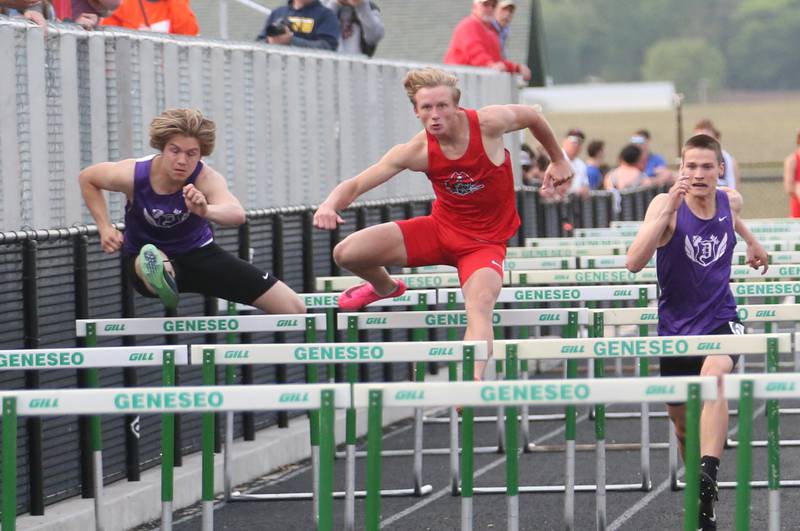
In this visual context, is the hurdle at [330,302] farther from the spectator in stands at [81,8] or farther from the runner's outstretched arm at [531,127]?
the spectator in stands at [81,8]

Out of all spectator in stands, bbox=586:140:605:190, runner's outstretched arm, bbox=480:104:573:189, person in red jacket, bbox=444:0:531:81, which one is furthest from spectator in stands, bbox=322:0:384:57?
spectator in stands, bbox=586:140:605:190

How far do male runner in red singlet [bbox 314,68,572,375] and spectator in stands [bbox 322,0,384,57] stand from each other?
21.1ft

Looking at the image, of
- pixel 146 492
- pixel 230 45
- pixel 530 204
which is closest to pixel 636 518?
pixel 146 492

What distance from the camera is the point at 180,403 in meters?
6.27

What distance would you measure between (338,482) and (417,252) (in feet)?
6.86

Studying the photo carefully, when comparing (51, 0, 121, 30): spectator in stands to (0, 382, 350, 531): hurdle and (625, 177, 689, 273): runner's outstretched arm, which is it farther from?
(0, 382, 350, 531): hurdle

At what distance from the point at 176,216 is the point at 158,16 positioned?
5.20 m

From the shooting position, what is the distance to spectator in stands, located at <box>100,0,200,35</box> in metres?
14.0

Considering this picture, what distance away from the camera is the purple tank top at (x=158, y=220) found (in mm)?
9414

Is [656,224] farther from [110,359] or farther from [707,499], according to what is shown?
[110,359]

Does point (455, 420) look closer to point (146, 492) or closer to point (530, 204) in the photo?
point (146, 492)

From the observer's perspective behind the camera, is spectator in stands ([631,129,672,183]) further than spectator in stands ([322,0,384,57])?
Yes

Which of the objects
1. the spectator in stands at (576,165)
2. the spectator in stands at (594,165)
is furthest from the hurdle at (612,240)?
the spectator in stands at (594,165)

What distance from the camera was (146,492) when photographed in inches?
400
